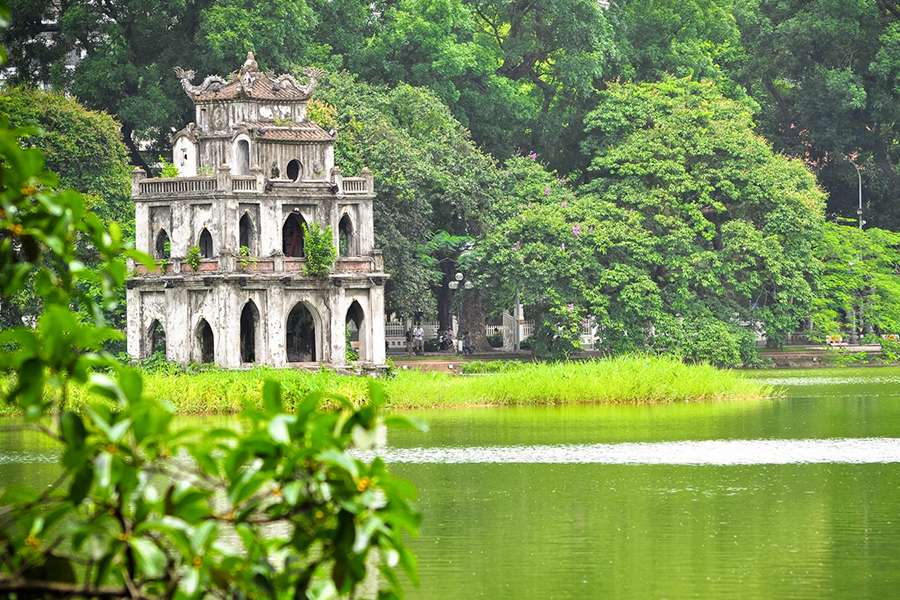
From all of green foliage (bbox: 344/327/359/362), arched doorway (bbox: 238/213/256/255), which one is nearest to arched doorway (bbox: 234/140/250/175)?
arched doorway (bbox: 238/213/256/255)

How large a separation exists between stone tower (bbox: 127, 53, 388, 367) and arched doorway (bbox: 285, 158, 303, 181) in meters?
0.02

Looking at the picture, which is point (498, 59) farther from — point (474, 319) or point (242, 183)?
point (242, 183)

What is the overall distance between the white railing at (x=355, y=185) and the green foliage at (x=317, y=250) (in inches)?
63.6

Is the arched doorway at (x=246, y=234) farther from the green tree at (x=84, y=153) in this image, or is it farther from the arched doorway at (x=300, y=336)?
the green tree at (x=84, y=153)

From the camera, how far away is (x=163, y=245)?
50094 mm

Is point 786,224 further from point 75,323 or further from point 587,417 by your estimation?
point 75,323

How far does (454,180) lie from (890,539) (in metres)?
36.8

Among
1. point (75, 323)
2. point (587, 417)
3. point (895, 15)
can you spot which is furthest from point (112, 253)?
point (895, 15)

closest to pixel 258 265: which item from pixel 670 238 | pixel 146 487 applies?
pixel 670 238

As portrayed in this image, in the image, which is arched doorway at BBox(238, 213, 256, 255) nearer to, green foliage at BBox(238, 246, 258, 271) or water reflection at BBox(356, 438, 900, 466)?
green foliage at BBox(238, 246, 258, 271)

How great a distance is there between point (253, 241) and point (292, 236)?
2.02m

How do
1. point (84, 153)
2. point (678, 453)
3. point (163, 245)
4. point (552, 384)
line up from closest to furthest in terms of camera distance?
point (678, 453)
point (552, 384)
point (163, 245)
point (84, 153)

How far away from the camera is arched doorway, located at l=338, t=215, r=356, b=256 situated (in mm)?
49344

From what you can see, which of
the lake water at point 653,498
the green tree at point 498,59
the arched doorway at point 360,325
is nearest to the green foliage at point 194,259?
the arched doorway at point 360,325
